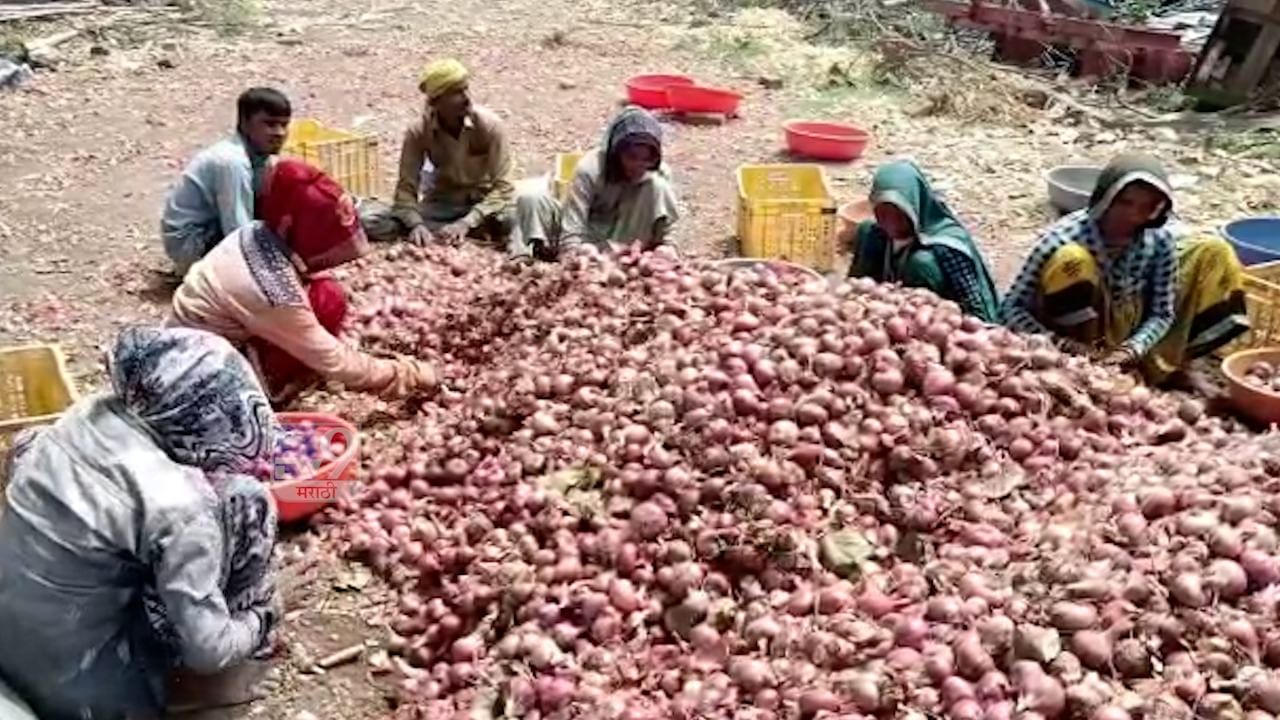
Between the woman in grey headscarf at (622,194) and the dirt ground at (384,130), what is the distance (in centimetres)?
67

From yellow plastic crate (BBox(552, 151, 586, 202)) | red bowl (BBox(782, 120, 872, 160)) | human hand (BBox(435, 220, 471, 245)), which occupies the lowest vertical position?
human hand (BBox(435, 220, 471, 245))

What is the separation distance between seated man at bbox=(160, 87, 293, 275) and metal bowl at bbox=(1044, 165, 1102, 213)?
10.7 ft

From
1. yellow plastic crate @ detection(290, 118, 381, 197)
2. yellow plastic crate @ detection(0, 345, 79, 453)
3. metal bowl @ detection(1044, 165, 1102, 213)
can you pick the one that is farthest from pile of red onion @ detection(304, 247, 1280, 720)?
metal bowl @ detection(1044, 165, 1102, 213)

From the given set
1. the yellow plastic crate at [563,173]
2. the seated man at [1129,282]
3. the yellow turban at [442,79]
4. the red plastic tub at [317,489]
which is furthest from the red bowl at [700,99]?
the red plastic tub at [317,489]

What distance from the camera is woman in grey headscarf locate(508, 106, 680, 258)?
4.89 metres

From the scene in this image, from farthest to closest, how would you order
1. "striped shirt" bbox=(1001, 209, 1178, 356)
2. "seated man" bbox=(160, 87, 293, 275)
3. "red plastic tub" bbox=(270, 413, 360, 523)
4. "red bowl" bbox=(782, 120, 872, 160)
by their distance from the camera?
"red bowl" bbox=(782, 120, 872, 160) → "seated man" bbox=(160, 87, 293, 275) → "striped shirt" bbox=(1001, 209, 1178, 356) → "red plastic tub" bbox=(270, 413, 360, 523)

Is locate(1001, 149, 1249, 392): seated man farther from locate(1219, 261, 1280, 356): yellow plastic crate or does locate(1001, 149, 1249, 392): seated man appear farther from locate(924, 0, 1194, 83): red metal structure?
locate(924, 0, 1194, 83): red metal structure

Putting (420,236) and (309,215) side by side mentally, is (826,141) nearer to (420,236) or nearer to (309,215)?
(420,236)

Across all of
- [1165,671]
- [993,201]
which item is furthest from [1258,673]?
[993,201]

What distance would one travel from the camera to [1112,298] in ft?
13.8

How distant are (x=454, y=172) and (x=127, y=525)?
3.24m

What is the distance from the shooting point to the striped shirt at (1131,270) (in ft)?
13.6

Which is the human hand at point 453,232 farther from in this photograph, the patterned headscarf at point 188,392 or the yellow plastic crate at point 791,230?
the patterned headscarf at point 188,392

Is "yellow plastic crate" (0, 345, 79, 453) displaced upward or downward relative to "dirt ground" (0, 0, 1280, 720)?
upward
